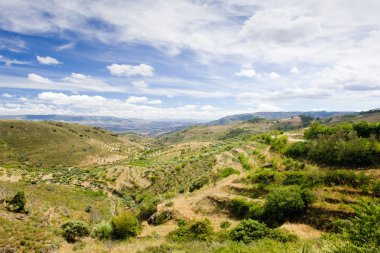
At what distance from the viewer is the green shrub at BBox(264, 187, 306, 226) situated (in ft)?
93.9

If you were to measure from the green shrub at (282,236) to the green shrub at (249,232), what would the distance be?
510 millimetres

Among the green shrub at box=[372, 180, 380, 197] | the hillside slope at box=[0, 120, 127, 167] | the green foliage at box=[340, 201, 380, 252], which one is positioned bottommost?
the hillside slope at box=[0, 120, 127, 167]

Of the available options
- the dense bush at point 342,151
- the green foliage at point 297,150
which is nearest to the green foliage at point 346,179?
the dense bush at point 342,151

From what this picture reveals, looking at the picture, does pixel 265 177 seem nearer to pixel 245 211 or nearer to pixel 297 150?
pixel 245 211

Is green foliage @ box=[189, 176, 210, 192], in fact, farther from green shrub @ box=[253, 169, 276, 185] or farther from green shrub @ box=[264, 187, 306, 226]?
green shrub @ box=[264, 187, 306, 226]

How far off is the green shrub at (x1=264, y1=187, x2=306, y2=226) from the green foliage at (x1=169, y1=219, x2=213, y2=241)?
6.86m

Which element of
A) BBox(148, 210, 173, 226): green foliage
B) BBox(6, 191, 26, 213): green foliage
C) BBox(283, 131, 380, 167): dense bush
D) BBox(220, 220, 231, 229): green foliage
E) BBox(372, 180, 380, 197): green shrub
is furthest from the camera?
BBox(6, 191, 26, 213): green foliage

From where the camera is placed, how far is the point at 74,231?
2998 cm

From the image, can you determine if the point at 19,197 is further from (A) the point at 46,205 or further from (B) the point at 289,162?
(B) the point at 289,162

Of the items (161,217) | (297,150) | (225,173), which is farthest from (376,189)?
(161,217)

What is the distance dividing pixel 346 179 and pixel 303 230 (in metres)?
8.48

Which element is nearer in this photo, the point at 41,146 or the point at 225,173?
the point at 225,173

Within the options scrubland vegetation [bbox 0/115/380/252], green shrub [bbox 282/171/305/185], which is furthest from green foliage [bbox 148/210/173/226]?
green shrub [bbox 282/171/305/185]

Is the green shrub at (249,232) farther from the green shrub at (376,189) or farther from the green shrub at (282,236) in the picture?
the green shrub at (376,189)
